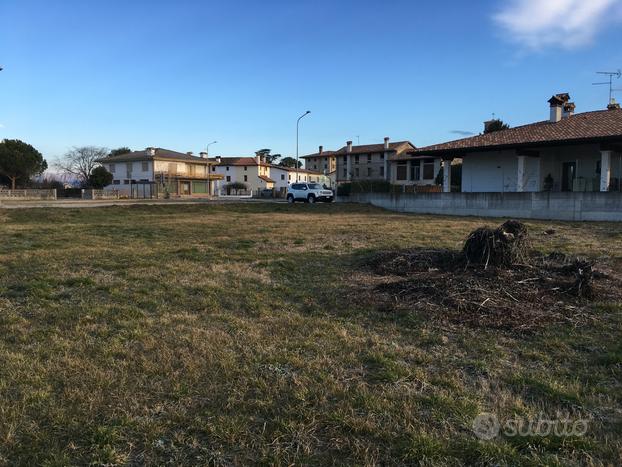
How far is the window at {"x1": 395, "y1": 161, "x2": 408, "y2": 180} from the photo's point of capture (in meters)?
63.0

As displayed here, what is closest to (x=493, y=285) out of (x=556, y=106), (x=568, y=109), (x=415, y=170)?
(x=556, y=106)

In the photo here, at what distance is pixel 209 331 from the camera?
4.83m

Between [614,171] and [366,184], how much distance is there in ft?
52.7

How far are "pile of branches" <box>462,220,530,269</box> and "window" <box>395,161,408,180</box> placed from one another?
56.6 meters

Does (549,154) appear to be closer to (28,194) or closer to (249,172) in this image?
(28,194)

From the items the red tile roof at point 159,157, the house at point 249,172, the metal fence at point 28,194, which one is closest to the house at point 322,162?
the house at point 249,172

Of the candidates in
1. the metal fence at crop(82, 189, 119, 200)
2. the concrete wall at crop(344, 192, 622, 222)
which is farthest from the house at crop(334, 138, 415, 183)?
the concrete wall at crop(344, 192, 622, 222)

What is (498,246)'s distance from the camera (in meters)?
7.15

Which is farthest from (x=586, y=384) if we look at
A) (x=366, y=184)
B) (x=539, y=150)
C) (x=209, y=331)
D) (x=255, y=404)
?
(x=366, y=184)

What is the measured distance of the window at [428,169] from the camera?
59772 millimetres

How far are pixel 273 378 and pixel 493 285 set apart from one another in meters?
3.66

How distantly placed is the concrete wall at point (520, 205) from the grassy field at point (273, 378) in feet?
59.1

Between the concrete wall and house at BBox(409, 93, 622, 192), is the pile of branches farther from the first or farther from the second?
house at BBox(409, 93, 622, 192)

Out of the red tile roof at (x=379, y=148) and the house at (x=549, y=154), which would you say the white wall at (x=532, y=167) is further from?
the red tile roof at (x=379, y=148)
